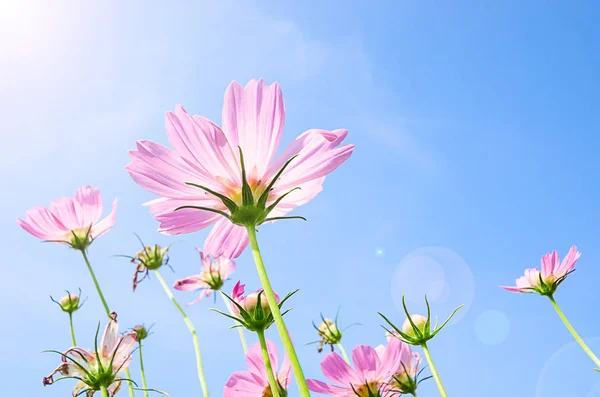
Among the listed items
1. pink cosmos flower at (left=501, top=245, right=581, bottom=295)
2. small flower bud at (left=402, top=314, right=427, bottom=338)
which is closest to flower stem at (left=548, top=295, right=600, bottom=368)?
pink cosmos flower at (left=501, top=245, right=581, bottom=295)

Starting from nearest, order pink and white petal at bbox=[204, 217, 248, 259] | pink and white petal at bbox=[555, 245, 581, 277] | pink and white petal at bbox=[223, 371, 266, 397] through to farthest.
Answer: pink and white petal at bbox=[204, 217, 248, 259]
pink and white petal at bbox=[223, 371, 266, 397]
pink and white petal at bbox=[555, 245, 581, 277]

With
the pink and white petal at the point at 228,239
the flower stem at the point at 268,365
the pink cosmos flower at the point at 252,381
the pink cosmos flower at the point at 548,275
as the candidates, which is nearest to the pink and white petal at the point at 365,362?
the pink cosmos flower at the point at 252,381

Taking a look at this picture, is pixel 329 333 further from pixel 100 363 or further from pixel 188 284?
pixel 100 363

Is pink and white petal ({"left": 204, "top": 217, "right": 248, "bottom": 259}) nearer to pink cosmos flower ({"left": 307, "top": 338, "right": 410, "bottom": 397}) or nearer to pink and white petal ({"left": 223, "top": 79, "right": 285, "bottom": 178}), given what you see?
pink and white petal ({"left": 223, "top": 79, "right": 285, "bottom": 178})

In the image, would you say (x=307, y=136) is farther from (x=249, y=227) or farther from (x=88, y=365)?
(x=88, y=365)

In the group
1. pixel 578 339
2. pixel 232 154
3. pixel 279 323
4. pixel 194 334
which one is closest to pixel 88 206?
pixel 194 334

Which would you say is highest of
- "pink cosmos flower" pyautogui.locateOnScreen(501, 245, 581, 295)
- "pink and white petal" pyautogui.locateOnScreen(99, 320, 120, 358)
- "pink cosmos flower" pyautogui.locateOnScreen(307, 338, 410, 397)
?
"pink cosmos flower" pyautogui.locateOnScreen(501, 245, 581, 295)
